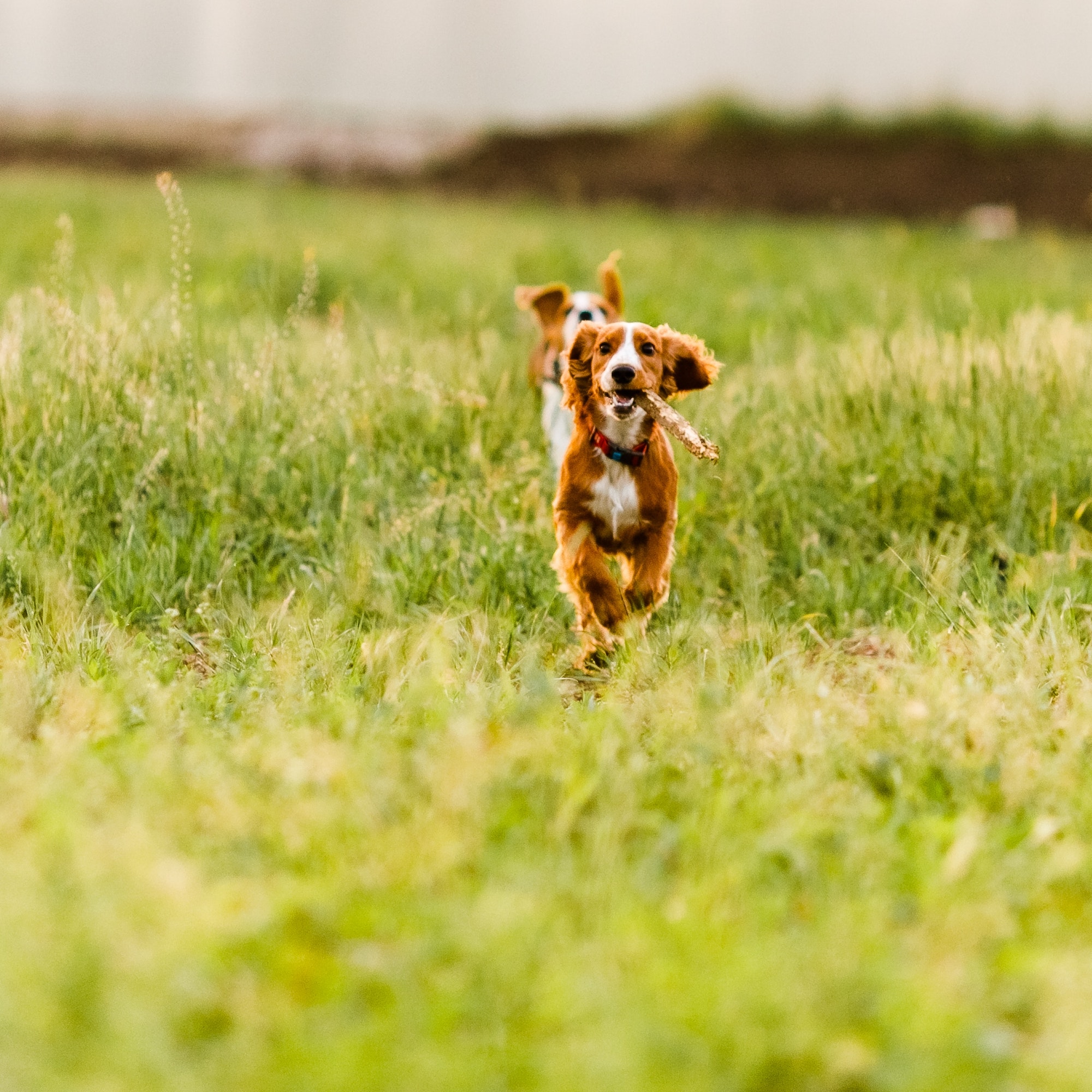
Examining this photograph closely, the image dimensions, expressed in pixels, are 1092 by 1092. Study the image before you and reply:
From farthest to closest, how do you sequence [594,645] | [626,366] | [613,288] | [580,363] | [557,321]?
[557,321] → [613,288] → [594,645] → [580,363] → [626,366]

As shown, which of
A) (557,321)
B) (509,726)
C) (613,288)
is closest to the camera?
(509,726)

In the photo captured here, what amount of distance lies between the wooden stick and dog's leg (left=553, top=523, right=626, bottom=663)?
16.2 inches

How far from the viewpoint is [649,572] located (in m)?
3.44

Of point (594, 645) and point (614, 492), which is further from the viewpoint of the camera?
point (594, 645)

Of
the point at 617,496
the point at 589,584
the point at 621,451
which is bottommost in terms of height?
the point at 589,584

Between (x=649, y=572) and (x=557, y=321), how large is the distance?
1857 mm

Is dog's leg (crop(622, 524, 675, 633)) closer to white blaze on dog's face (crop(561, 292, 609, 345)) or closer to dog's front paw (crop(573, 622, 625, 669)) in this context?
dog's front paw (crop(573, 622, 625, 669))

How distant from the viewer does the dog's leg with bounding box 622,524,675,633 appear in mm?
3430

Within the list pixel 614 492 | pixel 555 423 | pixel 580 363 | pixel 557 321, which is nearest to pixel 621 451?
pixel 614 492

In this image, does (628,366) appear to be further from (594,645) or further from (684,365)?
(594,645)

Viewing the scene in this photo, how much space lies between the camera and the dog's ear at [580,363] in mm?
3246

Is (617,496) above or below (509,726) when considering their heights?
above

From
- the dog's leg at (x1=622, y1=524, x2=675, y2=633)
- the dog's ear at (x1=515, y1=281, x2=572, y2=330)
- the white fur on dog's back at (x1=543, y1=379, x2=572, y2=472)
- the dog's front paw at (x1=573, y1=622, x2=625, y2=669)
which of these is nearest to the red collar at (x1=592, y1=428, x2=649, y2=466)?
the dog's leg at (x1=622, y1=524, x2=675, y2=633)

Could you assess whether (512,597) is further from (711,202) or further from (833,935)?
(711,202)
